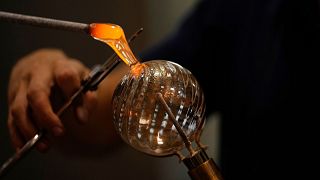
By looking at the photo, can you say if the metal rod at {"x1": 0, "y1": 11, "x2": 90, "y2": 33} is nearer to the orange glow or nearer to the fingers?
the orange glow

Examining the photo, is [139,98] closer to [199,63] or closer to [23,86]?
[23,86]

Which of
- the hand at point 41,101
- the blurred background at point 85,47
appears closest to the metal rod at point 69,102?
the hand at point 41,101

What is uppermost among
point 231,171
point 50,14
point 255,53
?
point 50,14

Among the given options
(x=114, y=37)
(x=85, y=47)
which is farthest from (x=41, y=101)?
(x=85, y=47)

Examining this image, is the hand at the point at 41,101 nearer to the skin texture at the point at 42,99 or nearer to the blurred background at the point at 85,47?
the skin texture at the point at 42,99

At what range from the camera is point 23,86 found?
1.39 feet

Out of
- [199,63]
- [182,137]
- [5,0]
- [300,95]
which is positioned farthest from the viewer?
[5,0]

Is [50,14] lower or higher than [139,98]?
higher

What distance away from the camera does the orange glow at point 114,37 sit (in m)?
0.28

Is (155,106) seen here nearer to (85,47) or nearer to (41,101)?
(41,101)

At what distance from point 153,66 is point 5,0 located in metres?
0.77

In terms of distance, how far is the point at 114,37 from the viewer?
0.29 m

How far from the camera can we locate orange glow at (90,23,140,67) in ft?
0.92

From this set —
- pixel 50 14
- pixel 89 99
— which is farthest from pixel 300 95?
pixel 50 14
